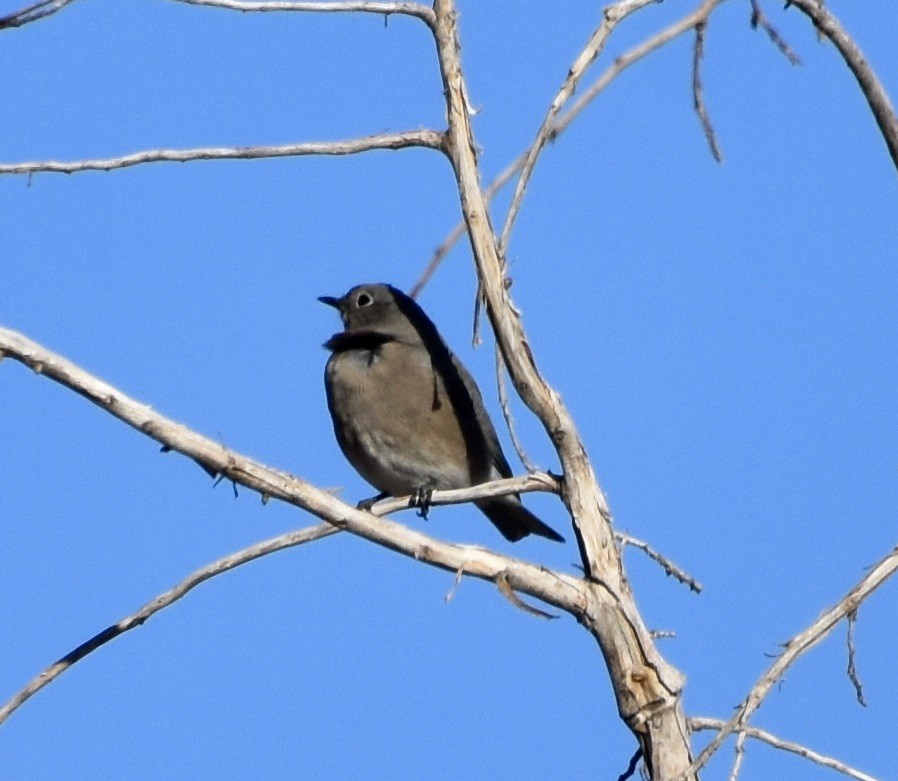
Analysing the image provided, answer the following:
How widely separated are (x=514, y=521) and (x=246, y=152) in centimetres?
517

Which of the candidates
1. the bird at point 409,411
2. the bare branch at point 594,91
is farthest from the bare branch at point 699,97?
the bird at point 409,411

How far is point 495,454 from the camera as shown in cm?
976

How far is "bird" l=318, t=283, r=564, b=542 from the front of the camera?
30.6ft

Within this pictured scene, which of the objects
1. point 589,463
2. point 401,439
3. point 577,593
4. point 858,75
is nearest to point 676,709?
point 577,593

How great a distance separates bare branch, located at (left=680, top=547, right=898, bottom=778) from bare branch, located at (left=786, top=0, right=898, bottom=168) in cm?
156

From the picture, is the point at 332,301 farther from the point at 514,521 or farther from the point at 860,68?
the point at 860,68

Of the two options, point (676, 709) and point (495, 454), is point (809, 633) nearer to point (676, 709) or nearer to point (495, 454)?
point (676, 709)

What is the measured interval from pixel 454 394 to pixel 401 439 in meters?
0.50

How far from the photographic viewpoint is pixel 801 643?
16.3 feet

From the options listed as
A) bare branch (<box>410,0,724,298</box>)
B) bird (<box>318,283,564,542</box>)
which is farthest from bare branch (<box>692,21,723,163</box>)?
bird (<box>318,283,564,542</box>)

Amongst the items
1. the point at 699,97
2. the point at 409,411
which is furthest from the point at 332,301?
the point at 699,97

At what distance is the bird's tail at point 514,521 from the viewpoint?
9.91 m

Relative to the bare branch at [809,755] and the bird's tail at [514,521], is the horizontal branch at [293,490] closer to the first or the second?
the bare branch at [809,755]

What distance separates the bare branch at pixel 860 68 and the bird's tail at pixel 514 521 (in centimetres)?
467
